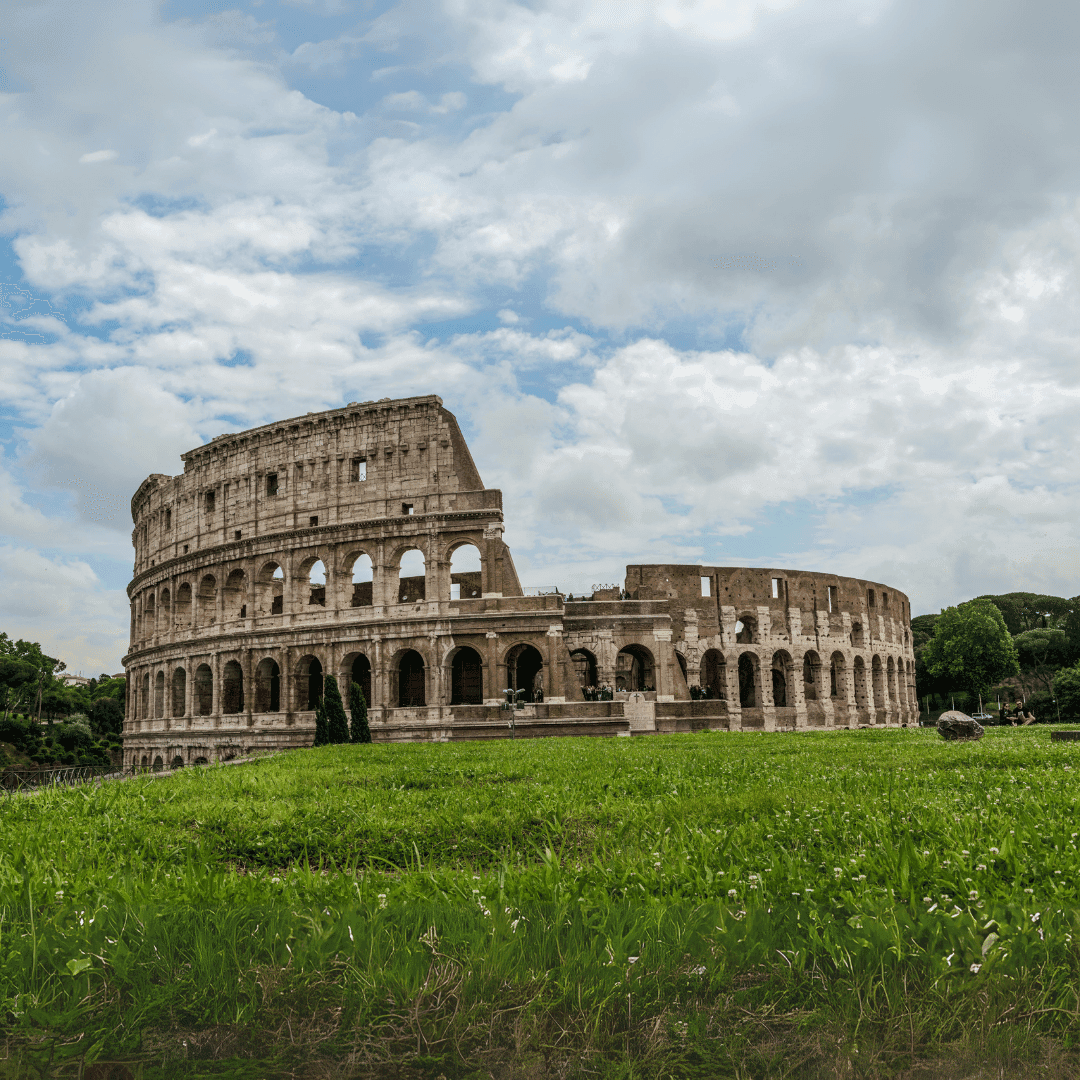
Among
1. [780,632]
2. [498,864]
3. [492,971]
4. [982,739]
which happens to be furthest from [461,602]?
[492,971]

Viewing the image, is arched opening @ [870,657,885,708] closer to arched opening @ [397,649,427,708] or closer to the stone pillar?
the stone pillar

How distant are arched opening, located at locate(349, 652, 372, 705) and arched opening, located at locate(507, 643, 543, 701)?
607 centimetres

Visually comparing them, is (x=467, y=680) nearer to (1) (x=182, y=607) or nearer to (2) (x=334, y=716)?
(2) (x=334, y=716)

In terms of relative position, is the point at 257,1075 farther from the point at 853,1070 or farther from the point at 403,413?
the point at 403,413

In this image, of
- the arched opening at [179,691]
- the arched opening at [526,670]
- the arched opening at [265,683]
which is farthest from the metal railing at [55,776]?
the arched opening at [526,670]

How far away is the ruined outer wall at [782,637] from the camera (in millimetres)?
38406

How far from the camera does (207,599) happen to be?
3925 centimetres

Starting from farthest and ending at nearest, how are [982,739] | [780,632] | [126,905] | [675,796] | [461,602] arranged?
[780,632], [461,602], [982,739], [675,796], [126,905]

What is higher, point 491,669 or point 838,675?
point 491,669

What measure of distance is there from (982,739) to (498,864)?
13.2 m

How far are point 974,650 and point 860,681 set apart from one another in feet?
71.0

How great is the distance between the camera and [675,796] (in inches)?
319

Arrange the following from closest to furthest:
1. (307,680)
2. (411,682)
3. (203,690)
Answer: (307,680) → (411,682) → (203,690)

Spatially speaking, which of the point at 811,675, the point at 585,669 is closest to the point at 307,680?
the point at 585,669
